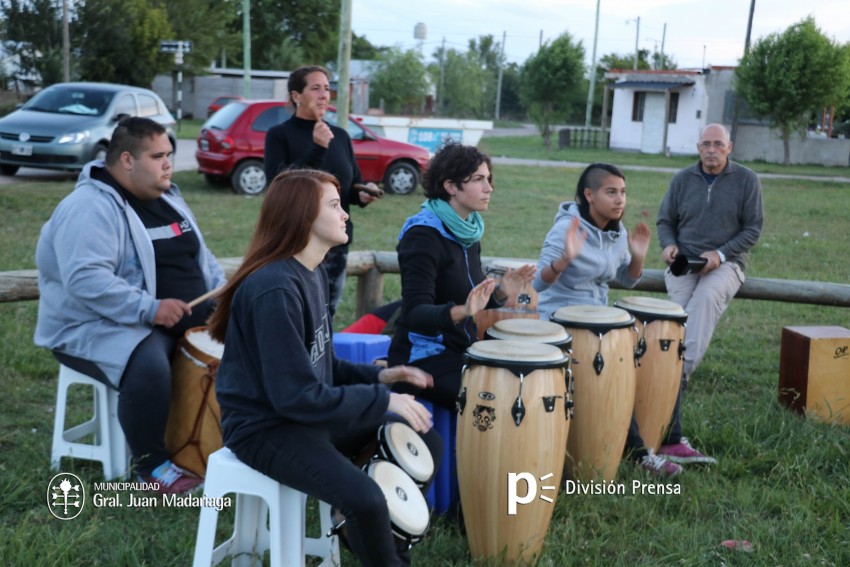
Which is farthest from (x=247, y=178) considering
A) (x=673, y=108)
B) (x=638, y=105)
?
(x=638, y=105)

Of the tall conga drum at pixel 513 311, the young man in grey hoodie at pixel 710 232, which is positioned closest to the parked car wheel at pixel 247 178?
the young man in grey hoodie at pixel 710 232

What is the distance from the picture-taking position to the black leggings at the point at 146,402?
3.89 m

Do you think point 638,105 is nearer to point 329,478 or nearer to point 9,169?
point 9,169

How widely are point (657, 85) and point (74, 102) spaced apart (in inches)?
932

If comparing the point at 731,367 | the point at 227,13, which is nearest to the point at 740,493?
the point at 731,367

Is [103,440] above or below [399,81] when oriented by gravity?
below

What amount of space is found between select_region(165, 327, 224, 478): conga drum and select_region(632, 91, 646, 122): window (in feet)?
108

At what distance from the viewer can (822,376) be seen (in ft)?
16.9

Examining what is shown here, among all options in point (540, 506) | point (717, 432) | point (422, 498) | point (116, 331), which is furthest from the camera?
point (717, 432)

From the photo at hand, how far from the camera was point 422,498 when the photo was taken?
3.04 meters

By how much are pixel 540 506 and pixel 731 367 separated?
320 centimetres

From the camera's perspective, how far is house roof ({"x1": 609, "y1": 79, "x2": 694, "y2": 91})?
32750mm

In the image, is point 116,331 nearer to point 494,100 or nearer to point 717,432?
point 717,432

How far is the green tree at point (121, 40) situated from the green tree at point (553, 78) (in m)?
14.8
